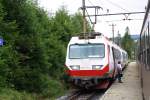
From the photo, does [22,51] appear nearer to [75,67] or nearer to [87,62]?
[75,67]

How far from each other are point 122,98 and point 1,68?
533cm

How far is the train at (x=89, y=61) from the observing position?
77.3ft

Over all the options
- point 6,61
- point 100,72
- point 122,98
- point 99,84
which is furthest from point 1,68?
point 99,84

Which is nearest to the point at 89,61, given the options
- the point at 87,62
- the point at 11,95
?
the point at 87,62

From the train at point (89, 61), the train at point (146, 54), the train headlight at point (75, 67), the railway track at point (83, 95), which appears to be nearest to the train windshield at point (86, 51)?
the train at point (89, 61)

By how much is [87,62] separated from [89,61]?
0.14 metres

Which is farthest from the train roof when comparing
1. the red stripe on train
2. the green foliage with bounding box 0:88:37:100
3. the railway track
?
the green foliage with bounding box 0:88:37:100

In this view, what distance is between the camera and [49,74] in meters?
26.3

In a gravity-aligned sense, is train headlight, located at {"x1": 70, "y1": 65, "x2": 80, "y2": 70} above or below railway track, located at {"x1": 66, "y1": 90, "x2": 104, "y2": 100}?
above

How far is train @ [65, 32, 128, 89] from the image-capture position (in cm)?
2356

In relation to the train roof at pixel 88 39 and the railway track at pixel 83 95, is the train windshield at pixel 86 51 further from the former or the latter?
the railway track at pixel 83 95

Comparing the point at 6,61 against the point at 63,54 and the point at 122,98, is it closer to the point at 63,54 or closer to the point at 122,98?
the point at 122,98

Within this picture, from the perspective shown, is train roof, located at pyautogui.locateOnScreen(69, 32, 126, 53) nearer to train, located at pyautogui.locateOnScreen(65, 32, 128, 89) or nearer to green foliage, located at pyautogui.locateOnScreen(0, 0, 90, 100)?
train, located at pyautogui.locateOnScreen(65, 32, 128, 89)

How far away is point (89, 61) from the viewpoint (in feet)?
78.2
